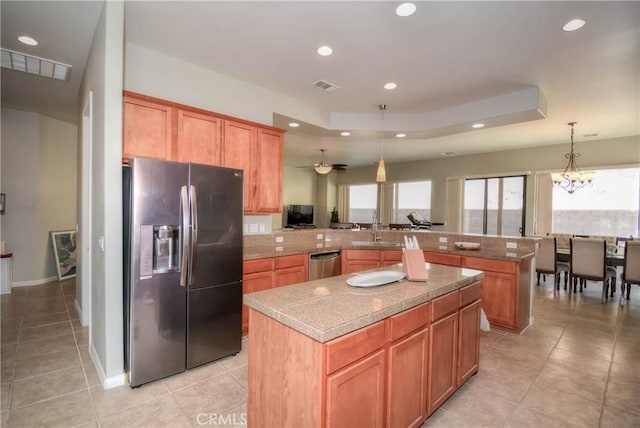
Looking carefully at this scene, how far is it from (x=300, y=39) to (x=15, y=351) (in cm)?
390

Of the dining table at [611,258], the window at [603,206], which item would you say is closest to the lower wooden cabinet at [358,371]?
the dining table at [611,258]

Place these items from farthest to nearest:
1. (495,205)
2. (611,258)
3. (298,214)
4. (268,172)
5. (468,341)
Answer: (298,214)
(495,205)
(611,258)
(268,172)
(468,341)

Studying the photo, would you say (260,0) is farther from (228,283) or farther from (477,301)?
(477,301)

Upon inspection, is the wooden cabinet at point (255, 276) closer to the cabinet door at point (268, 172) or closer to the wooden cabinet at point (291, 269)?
the wooden cabinet at point (291, 269)

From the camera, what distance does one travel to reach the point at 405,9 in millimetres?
2242

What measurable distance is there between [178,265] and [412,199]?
7625mm

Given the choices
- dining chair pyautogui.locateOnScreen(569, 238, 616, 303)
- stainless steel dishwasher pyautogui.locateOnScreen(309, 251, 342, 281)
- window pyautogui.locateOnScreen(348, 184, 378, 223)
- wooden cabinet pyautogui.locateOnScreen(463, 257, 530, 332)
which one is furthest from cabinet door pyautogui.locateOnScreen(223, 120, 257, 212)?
Answer: window pyautogui.locateOnScreen(348, 184, 378, 223)

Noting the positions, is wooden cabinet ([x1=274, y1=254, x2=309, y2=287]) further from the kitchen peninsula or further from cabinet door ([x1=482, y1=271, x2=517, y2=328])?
cabinet door ([x1=482, y1=271, x2=517, y2=328])

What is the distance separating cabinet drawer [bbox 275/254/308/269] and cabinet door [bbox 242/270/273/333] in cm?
15

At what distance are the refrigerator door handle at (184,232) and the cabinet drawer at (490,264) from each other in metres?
3.23

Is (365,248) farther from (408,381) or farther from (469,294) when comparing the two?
(408,381)

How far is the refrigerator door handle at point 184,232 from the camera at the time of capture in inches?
96.7

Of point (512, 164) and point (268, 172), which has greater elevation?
point (512, 164)

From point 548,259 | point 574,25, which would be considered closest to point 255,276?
point 574,25
